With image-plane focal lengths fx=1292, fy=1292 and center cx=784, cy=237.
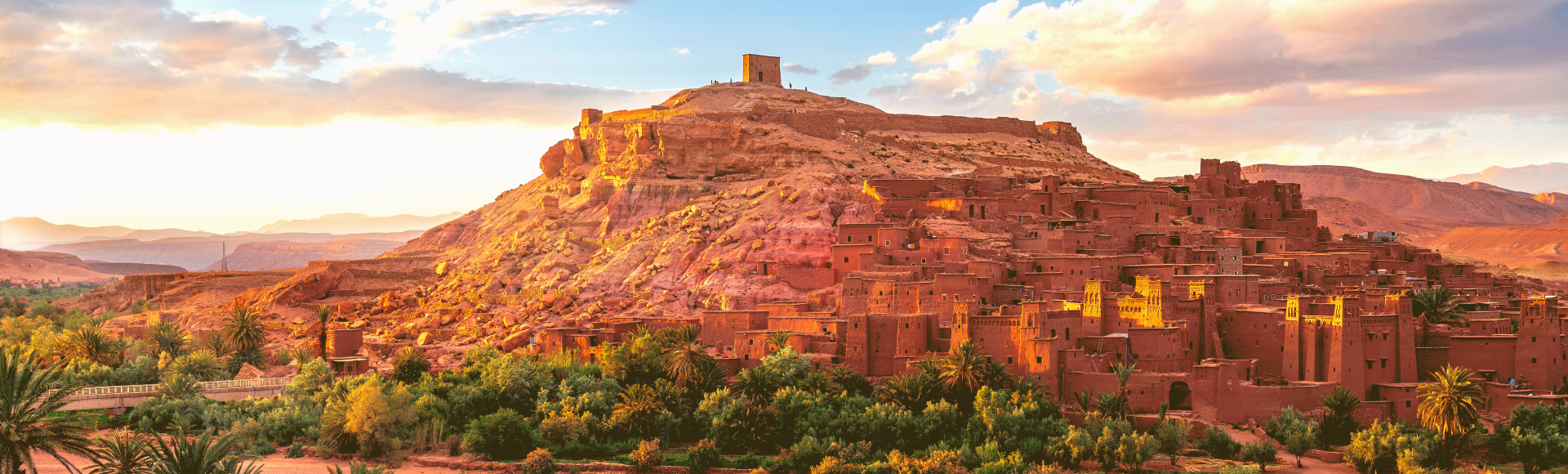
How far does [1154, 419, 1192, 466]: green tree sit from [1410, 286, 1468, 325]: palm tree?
954cm

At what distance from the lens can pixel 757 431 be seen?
110ft

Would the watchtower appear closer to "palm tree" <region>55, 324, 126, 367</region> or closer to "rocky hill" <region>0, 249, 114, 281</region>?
"palm tree" <region>55, 324, 126, 367</region>

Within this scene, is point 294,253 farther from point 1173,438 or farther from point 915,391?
point 1173,438

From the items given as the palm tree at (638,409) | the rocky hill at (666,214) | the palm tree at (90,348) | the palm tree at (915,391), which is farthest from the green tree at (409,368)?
the palm tree at (915,391)

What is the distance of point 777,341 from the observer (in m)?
35.2

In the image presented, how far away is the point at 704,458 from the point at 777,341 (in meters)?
4.15

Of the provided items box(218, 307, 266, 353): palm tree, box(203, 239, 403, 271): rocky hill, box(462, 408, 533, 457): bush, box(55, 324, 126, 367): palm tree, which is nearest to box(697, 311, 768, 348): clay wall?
box(462, 408, 533, 457): bush

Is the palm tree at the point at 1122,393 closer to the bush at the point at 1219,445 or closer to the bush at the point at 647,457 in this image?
the bush at the point at 1219,445

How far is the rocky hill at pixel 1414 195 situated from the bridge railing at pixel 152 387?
10381 cm

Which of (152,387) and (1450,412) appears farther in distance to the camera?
(152,387)

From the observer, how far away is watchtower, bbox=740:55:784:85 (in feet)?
212

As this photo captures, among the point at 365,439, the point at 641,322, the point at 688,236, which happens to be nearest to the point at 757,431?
the point at 641,322

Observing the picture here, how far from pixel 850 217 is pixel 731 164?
9266 mm

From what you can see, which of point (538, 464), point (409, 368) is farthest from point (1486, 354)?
point (409, 368)
